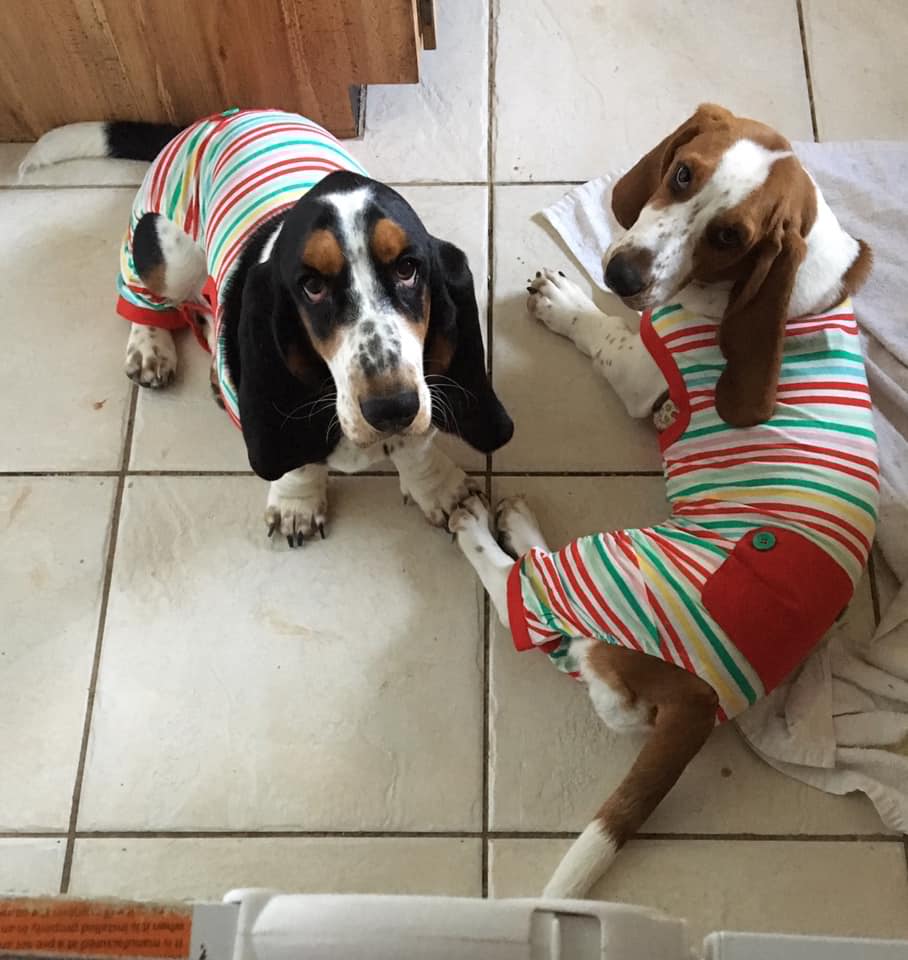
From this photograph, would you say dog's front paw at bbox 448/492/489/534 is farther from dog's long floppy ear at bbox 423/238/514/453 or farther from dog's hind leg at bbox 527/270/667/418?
dog's hind leg at bbox 527/270/667/418

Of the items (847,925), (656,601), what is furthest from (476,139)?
(847,925)

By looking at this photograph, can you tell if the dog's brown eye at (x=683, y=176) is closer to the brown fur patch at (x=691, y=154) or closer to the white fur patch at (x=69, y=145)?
the brown fur patch at (x=691, y=154)

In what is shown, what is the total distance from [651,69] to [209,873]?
2.35 m

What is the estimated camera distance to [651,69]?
2.77 metres

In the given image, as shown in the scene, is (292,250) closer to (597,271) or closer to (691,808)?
(597,271)

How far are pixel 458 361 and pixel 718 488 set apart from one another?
0.57 metres

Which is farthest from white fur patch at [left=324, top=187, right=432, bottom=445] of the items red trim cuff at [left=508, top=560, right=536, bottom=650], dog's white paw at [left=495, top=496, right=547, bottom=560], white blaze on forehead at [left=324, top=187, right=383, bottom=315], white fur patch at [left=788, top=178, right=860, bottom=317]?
white fur patch at [left=788, top=178, right=860, bottom=317]

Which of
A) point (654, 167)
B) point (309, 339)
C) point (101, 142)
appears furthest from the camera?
point (101, 142)

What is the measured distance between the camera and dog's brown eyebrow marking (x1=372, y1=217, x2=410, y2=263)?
155 cm

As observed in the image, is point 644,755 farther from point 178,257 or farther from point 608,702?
point 178,257

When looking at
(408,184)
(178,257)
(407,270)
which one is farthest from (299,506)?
(408,184)

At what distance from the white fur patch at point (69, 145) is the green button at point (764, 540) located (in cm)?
196

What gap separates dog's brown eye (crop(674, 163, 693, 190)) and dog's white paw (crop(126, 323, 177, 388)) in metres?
1.26

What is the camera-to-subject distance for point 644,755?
71.9 inches
